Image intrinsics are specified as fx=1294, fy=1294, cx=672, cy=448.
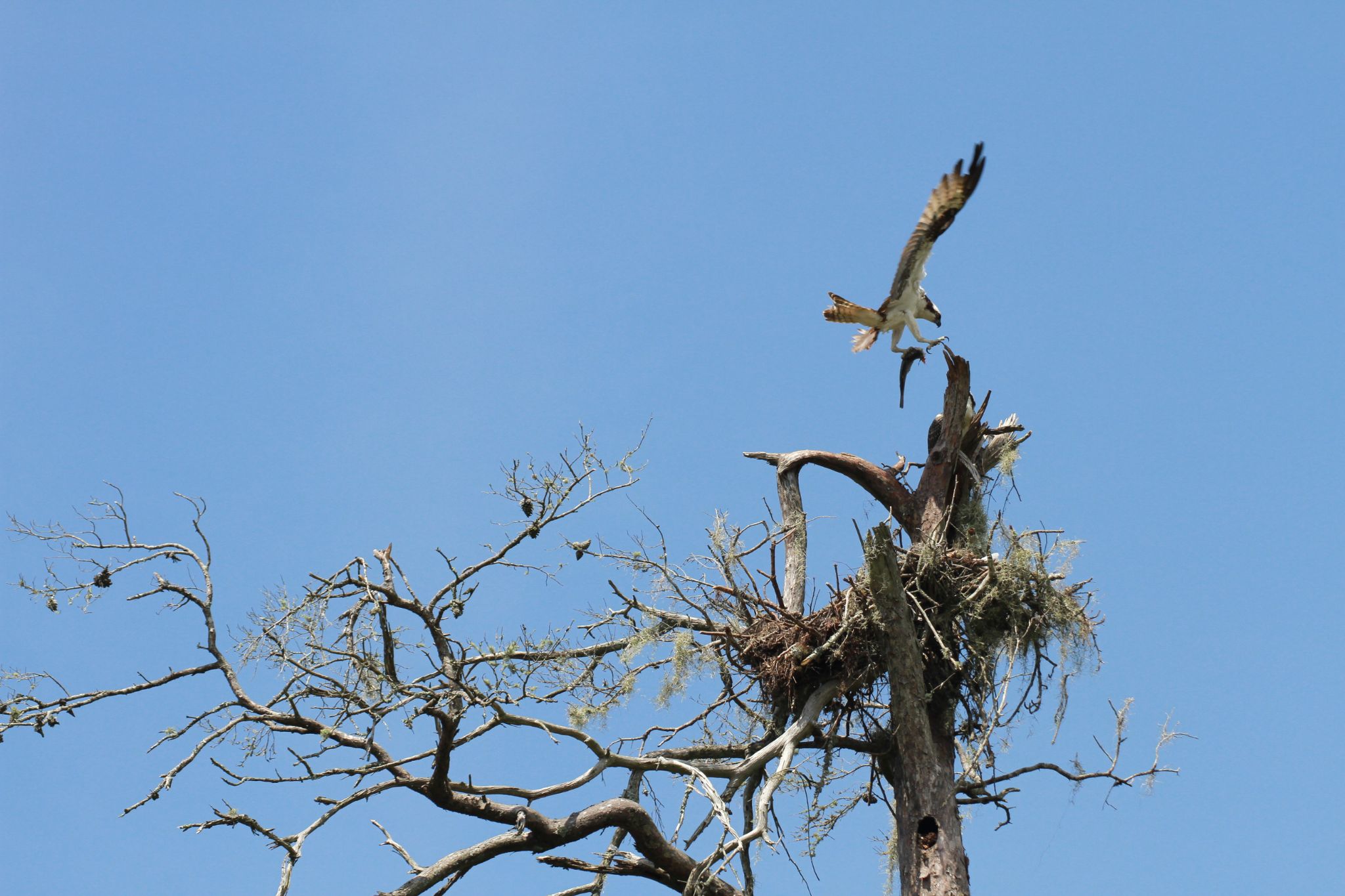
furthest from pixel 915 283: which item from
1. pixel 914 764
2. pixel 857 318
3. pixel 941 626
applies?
pixel 914 764

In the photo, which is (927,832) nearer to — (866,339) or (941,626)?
(941,626)

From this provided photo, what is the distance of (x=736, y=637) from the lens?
8688 mm

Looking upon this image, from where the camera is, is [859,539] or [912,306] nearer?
[859,539]

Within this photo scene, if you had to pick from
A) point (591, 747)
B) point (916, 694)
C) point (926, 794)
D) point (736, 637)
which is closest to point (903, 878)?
point (926, 794)

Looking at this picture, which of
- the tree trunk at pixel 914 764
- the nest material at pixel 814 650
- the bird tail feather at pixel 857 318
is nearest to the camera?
the tree trunk at pixel 914 764

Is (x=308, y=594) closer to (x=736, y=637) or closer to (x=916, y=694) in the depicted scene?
(x=736, y=637)

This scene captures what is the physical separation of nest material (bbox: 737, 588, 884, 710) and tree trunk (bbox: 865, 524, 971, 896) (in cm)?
25

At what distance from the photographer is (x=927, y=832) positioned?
797 cm

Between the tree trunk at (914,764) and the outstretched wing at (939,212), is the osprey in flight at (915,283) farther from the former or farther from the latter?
the tree trunk at (914,764)

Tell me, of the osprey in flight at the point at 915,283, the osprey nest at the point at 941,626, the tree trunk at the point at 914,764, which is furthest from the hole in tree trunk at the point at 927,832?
Answer: the osprey in flight at the point at 915,283

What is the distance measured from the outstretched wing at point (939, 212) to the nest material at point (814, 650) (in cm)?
252

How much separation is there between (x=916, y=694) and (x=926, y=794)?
2.03 feet

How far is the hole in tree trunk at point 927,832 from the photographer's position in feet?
25.9

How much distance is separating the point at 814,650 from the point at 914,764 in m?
0.94
